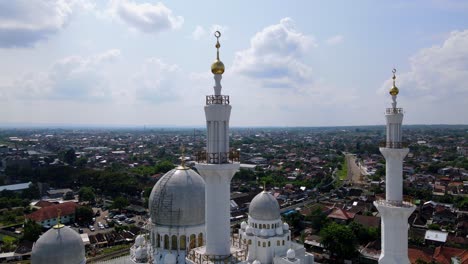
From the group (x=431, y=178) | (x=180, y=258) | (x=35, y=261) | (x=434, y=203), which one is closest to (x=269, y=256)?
(x=180, y=258)

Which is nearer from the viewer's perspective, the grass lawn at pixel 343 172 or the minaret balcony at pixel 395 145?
the minaret balcony at pixel 395 145

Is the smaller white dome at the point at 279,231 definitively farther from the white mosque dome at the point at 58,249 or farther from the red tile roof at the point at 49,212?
the red tile roof at the point at 49,212

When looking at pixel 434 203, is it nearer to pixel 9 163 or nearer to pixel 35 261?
pixel 35 261

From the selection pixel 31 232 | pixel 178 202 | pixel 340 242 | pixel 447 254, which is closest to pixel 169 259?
pixel 178 202

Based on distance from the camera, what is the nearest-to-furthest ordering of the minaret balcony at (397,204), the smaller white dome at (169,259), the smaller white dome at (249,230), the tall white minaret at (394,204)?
the tall white minaret at (394,204) < the minaret balcony at (397,204) < the smaller white dome at (169,259) < the smaller white dome at (249,230)

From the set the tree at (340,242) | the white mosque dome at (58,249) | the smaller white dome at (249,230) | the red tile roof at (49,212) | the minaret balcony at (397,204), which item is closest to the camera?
the minaret balcony at (397,204)

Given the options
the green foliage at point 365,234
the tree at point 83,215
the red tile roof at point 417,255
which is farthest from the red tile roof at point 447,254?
the tree at point 83,215

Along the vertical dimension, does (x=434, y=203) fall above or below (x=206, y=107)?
below
